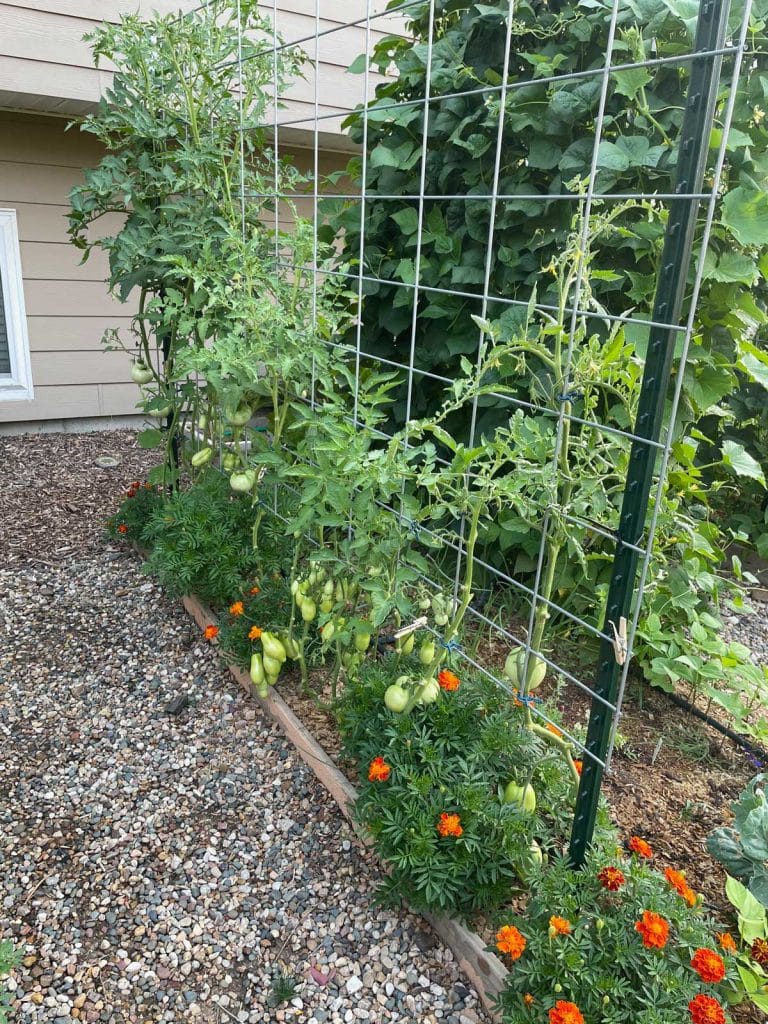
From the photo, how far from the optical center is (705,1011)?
43.9 inches

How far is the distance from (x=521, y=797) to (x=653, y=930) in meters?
0.36

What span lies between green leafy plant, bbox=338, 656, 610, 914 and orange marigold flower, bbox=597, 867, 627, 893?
0.14 meters

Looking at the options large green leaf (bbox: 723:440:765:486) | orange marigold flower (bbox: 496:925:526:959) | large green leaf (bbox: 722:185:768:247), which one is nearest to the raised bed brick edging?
orange marigold flower (bbox: 496:925:526:959)

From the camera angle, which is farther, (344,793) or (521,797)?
(344,793)

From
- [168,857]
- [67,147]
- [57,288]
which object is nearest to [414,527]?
[168,857]

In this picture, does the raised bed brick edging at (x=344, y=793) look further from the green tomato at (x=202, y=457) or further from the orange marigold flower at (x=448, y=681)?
the green tomato at (x=202, y=457)

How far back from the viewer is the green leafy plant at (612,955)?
119 centimetres

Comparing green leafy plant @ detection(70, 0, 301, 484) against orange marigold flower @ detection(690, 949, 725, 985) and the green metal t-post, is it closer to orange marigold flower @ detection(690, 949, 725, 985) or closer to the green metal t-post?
the green metal t-post

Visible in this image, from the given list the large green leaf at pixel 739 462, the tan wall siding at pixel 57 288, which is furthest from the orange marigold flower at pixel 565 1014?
the tan wall siding at pixel 57 288

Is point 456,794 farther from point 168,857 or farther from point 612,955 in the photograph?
point 168,857

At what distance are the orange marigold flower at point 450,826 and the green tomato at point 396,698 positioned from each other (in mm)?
249

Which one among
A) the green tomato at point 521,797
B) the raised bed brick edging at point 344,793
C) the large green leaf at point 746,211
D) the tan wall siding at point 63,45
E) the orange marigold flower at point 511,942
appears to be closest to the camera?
the orange marigold flower at point 511,942

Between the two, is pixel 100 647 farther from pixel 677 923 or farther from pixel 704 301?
pixel 704 301

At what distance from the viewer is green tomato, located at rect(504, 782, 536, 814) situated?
1511 millimetres
